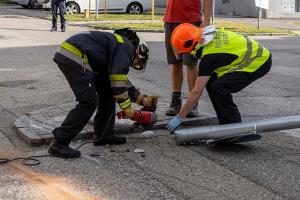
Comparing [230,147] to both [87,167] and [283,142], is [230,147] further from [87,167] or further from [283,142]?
[87,167]

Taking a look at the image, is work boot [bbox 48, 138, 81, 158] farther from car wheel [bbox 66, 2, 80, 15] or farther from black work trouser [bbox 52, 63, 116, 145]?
car wheel [bbox 66, 2, 80, 15]

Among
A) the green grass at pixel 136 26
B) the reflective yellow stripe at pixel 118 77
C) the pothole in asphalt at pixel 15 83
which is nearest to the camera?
the reflective yellow stripe at pixel 118 77

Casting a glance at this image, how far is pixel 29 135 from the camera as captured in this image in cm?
604

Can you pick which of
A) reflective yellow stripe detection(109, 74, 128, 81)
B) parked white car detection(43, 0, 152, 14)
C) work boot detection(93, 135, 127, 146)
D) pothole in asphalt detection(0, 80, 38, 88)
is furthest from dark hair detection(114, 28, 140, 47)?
parked white car detection(43, 0, 152, 14)

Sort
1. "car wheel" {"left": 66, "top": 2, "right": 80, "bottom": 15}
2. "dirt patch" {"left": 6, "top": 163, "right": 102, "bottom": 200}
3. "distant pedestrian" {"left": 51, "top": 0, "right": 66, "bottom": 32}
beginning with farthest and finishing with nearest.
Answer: "car wheel" {"left": 66, "top": 2, "right": 80, "bottom": 15}, "distant pedestrian" {"left": 51, "top": 0, "right": 66, "bottom": 32}, "dirt patch" {"left": 6, "top": 163, "right": 102, "bottom": 200}

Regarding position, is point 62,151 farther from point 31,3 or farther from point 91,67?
point 31,3

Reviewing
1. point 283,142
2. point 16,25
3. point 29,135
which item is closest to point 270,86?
point 283,142

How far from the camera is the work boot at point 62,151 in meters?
5.42

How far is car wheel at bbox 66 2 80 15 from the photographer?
27891 mm

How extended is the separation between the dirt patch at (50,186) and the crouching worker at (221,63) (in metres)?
1.44

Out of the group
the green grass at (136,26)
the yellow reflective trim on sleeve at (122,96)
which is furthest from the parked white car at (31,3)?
the yellow reflective trim on sleeve at (122,96)

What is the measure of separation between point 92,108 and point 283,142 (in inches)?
82.2

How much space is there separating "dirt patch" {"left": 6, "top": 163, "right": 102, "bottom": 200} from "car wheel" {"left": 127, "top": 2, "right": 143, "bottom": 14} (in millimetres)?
24432

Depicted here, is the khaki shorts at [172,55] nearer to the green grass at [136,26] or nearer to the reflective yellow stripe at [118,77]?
the reflective yellow stripe at [118,77]
